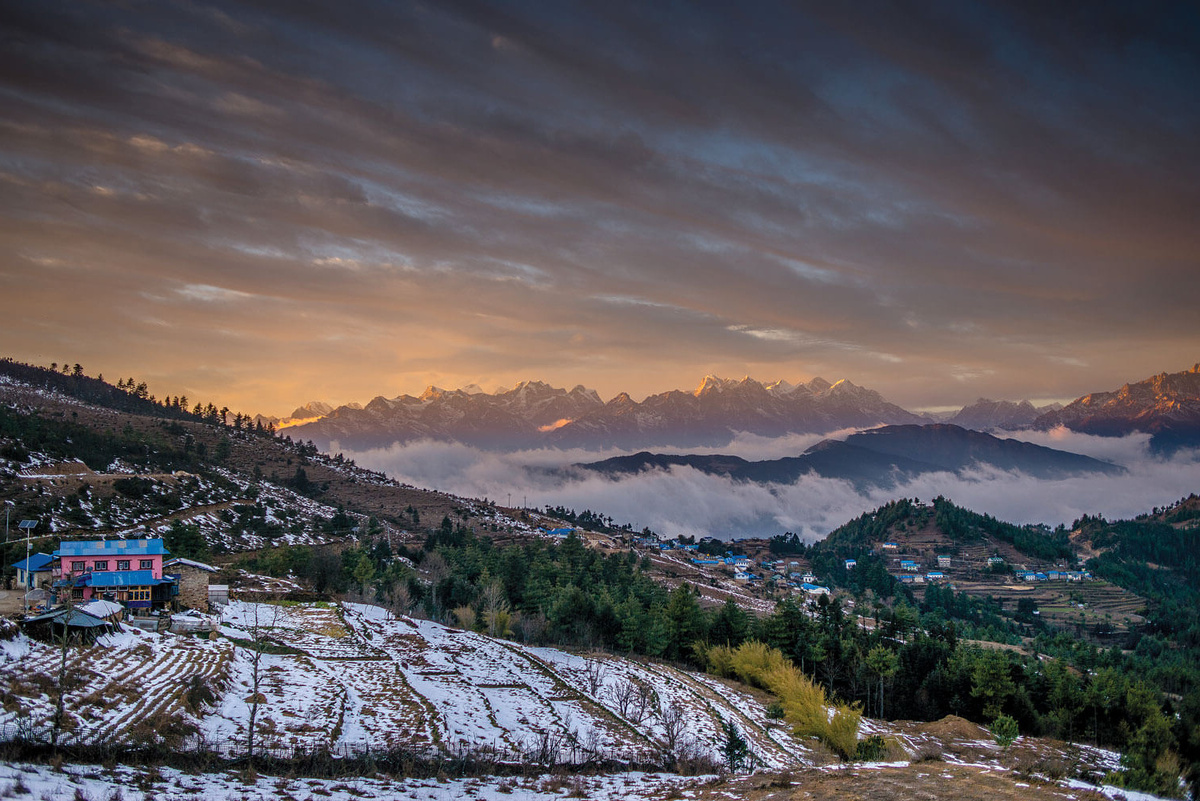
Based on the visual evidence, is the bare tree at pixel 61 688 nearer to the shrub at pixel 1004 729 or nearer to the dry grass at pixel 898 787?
the dry grass at pixel 898 787

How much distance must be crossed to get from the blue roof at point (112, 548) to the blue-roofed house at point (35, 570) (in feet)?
4.80

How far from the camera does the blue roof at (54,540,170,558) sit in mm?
52500

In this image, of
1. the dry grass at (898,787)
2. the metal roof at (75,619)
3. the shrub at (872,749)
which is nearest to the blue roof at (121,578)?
the metal roof at (75,619)

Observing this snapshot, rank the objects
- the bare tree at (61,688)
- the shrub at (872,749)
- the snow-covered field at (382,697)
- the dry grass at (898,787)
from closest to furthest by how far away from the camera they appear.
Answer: the dry grass at (898,787) → the bare tree at (61,688) → the snow-covered field at (382,697) → the shrub at (872,749)

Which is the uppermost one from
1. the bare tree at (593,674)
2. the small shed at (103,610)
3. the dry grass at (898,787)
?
the dry grass at (898,787)

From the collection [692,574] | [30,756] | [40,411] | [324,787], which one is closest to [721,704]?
[324,787]

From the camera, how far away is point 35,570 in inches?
2071

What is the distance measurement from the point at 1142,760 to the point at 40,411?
635 feet

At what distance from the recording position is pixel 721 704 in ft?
165

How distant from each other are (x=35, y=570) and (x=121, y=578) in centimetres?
770

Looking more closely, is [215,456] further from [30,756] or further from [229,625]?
[30,756]

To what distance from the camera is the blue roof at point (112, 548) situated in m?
52.5

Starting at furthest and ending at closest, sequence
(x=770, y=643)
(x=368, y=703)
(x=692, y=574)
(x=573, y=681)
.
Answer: (x=692, y=574)
(x=770, y=643)
(x=573, y=681)
(x=368, y=703)

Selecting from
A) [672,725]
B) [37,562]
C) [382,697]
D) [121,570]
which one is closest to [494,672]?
[382,697]
